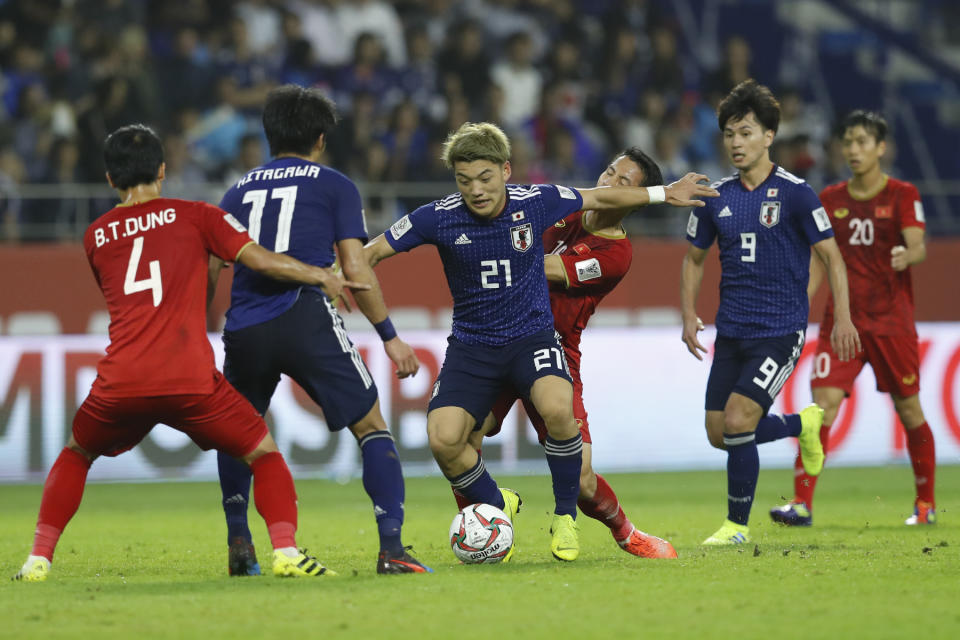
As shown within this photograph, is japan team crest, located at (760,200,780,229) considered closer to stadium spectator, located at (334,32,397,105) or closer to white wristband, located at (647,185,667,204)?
white wristband, located at (647,185,667,204)

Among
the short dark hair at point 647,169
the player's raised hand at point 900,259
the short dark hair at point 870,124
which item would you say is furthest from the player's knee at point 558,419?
the short dark hair at point 870,124

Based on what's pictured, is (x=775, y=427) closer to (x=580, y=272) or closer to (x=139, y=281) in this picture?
(x=580, y=272)

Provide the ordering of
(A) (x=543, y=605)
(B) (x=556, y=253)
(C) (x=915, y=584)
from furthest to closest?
(B) (x=556, y=253)
(C) (x=915, y=584)
(A) (x=543, y=605)

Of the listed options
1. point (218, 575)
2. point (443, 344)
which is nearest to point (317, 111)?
point (218, 575)

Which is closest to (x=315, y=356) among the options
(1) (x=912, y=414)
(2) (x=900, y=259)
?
(2) (x=900, y=259)

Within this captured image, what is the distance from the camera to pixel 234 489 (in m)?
6.38

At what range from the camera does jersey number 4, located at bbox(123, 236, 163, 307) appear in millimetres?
5863

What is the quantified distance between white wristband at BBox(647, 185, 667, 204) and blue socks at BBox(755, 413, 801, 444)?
1.71 meters

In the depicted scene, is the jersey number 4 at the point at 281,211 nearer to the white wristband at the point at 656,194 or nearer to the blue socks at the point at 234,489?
the blue socks at the point at 234,489

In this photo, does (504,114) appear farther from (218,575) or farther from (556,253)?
(218,575)

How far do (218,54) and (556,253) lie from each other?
9.33 metres

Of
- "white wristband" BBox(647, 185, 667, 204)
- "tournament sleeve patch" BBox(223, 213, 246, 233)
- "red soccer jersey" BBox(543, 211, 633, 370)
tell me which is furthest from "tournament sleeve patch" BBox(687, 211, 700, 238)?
"tournament sleeve patch" BBox(223, 213, 246, 233)

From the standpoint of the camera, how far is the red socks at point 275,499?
5.94 metres

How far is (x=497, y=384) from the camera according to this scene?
665cm
